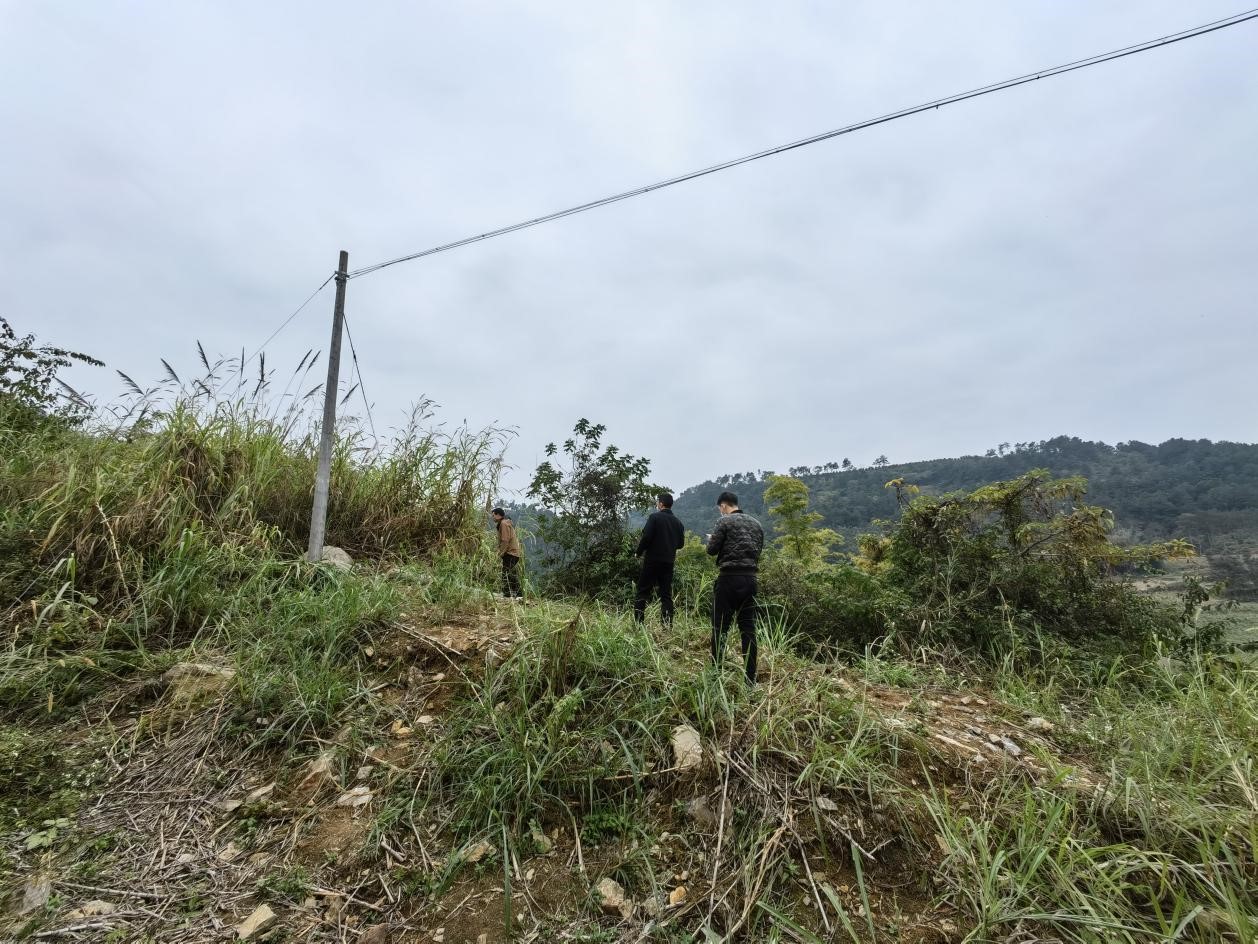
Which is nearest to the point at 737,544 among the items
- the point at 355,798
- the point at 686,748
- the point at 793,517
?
the point at 686,748

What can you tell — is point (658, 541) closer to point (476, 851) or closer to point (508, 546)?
point (508, 546)

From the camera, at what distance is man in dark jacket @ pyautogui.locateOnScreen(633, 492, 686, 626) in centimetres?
580

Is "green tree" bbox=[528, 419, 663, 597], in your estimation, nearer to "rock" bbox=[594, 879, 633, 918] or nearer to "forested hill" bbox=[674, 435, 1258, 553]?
"rock" bbox=[594, 879, 633, 918]

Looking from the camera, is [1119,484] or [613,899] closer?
[613,899]

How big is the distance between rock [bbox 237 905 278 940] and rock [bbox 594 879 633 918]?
119 centimetres

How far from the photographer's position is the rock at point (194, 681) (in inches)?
130

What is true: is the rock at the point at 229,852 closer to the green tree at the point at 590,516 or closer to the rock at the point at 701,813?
the rock at the point at 701,813

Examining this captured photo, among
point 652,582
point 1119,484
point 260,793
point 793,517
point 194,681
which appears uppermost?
point 1119,484

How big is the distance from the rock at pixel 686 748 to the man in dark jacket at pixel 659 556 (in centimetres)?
299

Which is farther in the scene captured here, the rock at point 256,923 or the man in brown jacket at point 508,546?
the man in brown jacket at point 508,546

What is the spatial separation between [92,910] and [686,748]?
2358 mm

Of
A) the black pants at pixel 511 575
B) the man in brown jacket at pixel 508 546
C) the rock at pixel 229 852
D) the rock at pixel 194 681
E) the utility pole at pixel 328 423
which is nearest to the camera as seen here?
the rock at pixel 229 852

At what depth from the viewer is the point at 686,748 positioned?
8.58 ft

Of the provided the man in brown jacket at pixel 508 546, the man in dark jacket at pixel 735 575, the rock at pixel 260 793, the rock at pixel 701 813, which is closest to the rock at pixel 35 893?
the rock at pixel 260 793
